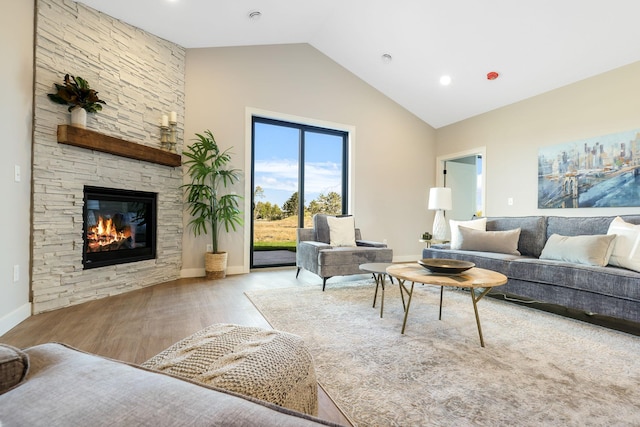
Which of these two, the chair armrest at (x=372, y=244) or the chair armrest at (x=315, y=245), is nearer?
the chair armrest at (x=315, y=245)

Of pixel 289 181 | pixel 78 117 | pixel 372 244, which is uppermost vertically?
pixel 78 117

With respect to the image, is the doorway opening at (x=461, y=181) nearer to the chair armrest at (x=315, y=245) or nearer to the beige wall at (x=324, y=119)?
the beige wall at (x=324, y=119)

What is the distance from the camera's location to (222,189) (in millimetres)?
4391

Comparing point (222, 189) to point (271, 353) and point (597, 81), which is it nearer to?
point (271, 353)

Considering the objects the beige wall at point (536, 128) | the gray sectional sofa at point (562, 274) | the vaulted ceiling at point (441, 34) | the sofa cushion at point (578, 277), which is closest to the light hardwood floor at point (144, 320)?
the gray sectional sofa at point (562, 274)

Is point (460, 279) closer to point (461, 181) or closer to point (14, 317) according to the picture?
point (14, 317)

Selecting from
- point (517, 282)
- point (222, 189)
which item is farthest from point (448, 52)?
point (222, 189)

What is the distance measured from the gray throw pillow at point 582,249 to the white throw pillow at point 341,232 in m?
2.15

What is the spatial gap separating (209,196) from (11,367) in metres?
3.74

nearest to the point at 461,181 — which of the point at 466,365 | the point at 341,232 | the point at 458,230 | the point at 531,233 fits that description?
the point at 458,230

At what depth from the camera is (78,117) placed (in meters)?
2.83

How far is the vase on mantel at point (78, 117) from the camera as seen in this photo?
2814 millimetres

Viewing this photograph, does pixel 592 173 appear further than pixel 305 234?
No

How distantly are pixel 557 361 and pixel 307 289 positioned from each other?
2.32 m
